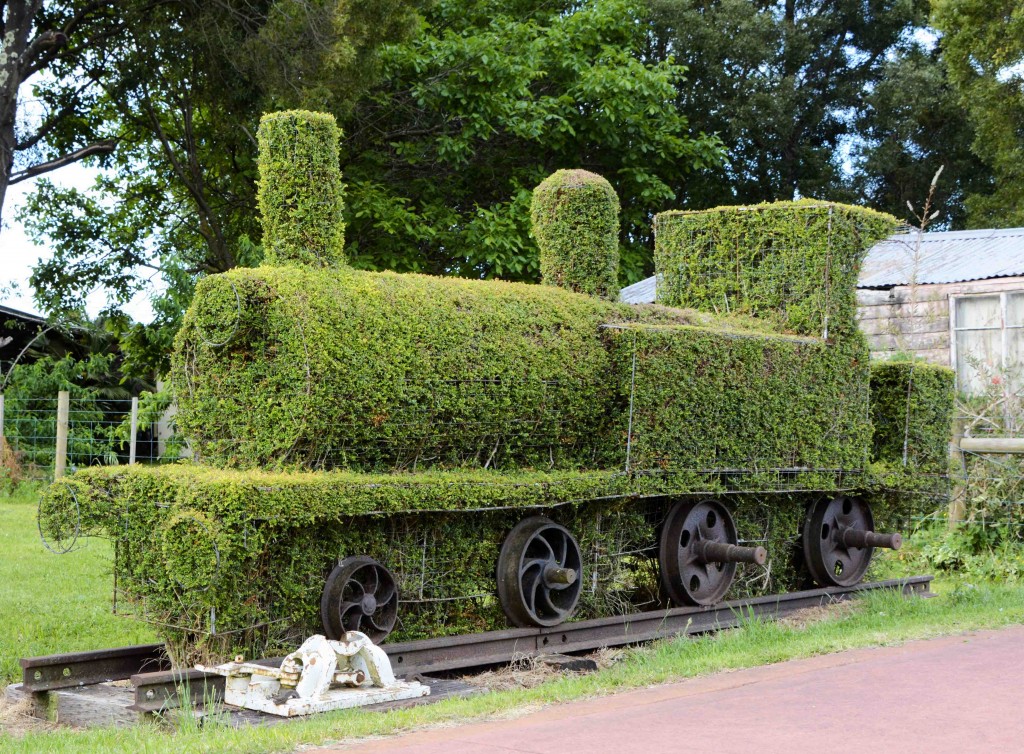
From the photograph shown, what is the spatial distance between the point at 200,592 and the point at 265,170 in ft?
8.39

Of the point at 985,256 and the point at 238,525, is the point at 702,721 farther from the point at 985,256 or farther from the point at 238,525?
the point at 985,256

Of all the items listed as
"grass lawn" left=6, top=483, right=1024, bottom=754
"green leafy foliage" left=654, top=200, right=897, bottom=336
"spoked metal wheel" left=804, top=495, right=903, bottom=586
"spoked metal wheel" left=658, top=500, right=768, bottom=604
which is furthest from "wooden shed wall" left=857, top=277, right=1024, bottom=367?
"spoked metal wheel" left=658, top=500, right=768, bottom=604

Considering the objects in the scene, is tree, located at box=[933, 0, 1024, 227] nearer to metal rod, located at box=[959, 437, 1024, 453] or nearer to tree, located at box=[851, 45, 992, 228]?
tree, located at box=[851, 45, 992, 228]

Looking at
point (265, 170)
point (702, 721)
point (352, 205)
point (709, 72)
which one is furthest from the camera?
point (709, 72)

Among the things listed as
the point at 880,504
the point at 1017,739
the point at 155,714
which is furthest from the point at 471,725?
the point at 880,504

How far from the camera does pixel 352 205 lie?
1912 cm

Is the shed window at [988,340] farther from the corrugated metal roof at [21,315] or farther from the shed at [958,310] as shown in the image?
the corrugated metal roof at [21,315]

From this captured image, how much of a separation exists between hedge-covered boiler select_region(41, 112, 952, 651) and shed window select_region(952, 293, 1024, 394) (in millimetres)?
4926

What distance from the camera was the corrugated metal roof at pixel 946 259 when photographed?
14.3 meters

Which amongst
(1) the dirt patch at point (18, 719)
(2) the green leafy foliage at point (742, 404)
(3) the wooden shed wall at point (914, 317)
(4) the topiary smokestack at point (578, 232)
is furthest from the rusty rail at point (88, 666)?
(3) the wooden shed wall at point (914, 317)

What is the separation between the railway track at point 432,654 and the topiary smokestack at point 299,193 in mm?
2337

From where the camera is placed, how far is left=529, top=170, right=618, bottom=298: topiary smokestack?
8398 millimetres

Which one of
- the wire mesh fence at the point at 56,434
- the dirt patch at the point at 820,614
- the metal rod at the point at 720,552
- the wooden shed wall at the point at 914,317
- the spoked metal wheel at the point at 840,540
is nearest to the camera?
the metal rod at the point at 720,552

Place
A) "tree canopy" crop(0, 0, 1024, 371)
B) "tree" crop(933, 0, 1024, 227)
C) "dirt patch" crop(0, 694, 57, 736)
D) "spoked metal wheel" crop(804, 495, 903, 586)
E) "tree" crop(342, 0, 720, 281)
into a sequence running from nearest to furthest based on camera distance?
"dirt patch" crop(0, 694, 57, 736)
"spoked metal wheel" crop(804, 495, 903, 586)
"tree canopy" crop(0, 0, 1024, 371)
"tree" crop(342, 0, 720, 281)
"tree" crop(933, 0, 1024, 227)
